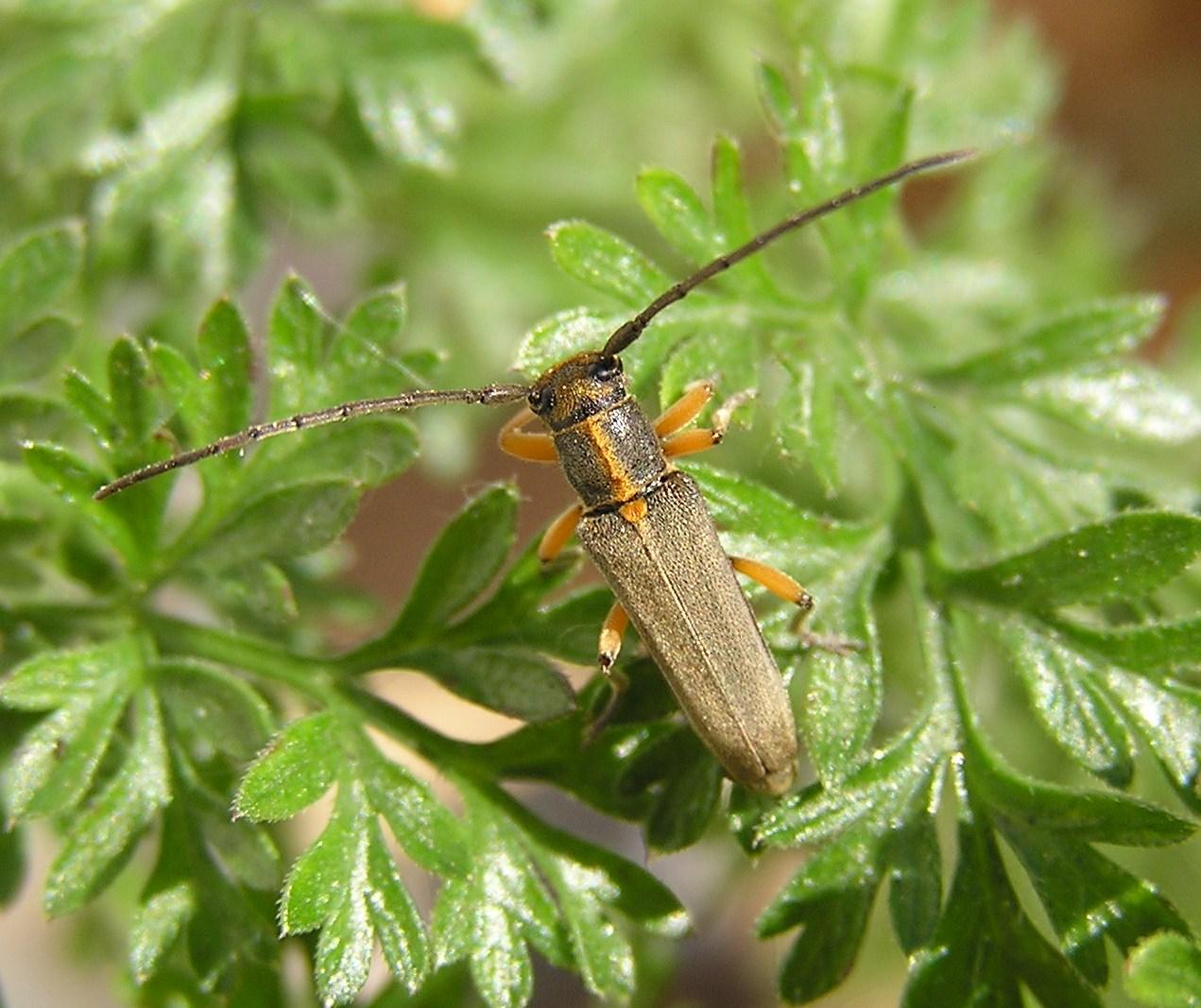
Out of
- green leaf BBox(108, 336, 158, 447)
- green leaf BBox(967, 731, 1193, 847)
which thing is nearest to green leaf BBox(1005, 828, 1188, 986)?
green leaf BBox(967, 731, 1193, 847)

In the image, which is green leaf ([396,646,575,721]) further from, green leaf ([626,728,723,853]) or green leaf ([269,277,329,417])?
green leaf ([269,277,329,417])

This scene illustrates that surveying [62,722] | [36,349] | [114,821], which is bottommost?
[114,821]

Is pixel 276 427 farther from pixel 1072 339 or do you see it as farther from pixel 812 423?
pixel 1072 339

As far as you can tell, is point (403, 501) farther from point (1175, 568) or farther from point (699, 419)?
point (1175, 568)

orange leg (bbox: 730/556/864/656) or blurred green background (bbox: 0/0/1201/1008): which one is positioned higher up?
blurred green background (bbox: 0/0/1201/1008)

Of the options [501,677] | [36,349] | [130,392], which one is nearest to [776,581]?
[501,677]

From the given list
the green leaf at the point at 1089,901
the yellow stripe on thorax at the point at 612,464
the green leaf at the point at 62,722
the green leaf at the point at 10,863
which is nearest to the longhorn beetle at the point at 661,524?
the yellow stripe on thorax at the point at 612,464
